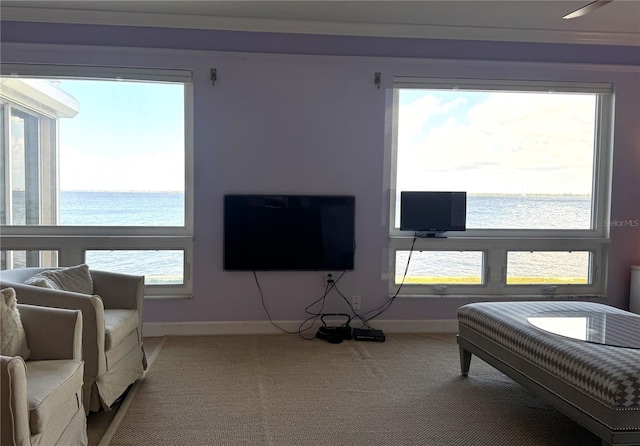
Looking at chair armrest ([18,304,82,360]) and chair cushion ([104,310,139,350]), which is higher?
chair armrest ([18,304,82,360])

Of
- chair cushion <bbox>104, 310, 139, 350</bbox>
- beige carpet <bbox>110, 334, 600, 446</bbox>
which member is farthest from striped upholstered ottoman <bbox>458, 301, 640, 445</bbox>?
chair cushion <bbox>104, 310, 139, 350</bbox>

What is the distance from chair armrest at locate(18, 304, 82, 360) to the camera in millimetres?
2168

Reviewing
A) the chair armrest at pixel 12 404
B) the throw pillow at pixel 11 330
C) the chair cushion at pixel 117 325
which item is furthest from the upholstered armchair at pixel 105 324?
the chair armrest at pixel 12 404

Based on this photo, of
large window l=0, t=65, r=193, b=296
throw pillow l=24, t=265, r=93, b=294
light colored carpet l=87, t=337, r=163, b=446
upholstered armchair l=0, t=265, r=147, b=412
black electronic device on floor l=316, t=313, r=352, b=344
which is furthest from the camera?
large window l=0, t=65, r=193, b=296

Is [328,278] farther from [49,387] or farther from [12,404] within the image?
[12,404]

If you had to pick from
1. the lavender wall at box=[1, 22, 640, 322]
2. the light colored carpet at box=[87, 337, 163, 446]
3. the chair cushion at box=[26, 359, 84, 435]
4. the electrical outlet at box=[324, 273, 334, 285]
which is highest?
the lavender wall at box=[1, 22, 640, 322]

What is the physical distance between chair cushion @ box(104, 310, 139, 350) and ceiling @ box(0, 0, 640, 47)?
2347mm

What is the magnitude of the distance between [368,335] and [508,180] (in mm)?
1943

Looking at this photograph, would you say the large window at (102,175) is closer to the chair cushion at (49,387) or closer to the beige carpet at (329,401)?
the beige carpet at (329,401)

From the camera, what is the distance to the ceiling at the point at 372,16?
12.2 feet

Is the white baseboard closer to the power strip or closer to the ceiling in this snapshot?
the power strip

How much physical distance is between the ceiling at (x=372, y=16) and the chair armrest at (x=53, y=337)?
2.58 metres

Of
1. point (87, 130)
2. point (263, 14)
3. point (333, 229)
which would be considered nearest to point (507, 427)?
point (333, 229)

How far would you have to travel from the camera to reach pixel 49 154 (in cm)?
415
